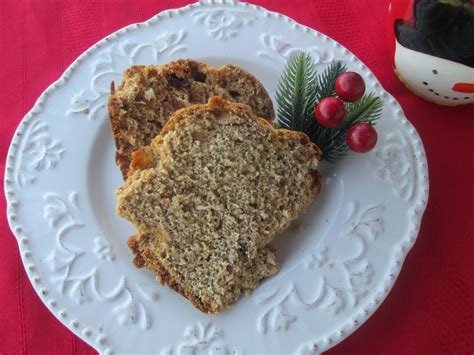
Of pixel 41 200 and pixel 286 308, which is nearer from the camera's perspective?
pixel 286 308

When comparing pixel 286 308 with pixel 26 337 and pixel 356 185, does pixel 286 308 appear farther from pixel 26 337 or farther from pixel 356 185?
pixel 26 337

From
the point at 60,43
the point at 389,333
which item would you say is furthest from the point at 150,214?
the point at 60,43

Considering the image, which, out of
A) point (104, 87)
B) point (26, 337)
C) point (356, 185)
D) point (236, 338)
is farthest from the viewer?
point (104, 87)

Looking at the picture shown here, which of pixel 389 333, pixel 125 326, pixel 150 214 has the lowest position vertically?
pixel 389 333

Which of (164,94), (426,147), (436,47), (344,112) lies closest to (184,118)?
(164,94)

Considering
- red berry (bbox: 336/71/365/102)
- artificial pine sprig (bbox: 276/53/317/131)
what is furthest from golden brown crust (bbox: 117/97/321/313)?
red berry (bbox: 336/71/365/102)

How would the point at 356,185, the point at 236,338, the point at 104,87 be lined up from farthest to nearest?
the point at 104,87 < the point at 356,185 < the point at 236,338

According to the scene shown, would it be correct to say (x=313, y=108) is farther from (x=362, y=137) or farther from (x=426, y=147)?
(x=426, y=147)

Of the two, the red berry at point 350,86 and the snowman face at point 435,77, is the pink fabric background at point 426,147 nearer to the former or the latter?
the snowman face at point 435,77
